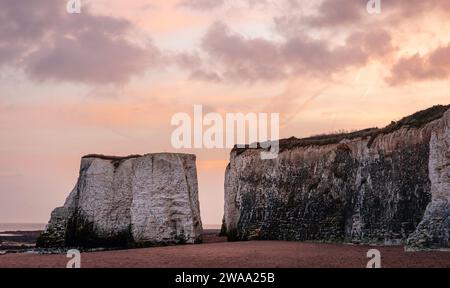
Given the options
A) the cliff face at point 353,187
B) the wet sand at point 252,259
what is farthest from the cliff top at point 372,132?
the wet sand at point 252,259

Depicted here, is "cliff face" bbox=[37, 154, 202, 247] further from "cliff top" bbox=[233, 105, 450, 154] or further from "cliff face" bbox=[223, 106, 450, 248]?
"cliff top" bbox=[233, 105, 450, 154]

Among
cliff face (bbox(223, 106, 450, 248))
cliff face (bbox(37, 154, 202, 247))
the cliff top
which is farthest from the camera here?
cliff face (bbox(37, 154, 202, 247))

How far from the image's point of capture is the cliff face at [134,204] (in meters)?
32.1

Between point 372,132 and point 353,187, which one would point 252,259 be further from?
point 372,132

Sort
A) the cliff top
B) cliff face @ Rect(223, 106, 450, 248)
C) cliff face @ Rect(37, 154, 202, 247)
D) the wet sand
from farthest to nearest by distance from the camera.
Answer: cliff face @ Rect(37, 154, 202, 247)
the cliff top
cliff face @ Rect(223, 106, 450, 248)
the wet sand

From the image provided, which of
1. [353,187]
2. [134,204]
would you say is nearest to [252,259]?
[353,187]

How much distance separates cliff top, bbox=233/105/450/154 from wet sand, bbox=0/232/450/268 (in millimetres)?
6298

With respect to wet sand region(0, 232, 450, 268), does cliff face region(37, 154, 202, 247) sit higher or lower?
higher

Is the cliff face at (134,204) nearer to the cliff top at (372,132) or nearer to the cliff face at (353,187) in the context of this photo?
the cliff face at (353,187)

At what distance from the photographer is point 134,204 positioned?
1280 inches

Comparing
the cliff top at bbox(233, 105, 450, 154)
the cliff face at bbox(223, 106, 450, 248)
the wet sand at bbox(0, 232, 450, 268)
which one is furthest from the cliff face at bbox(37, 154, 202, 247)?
the cliff top at bbox(233, 105, 450, 154)

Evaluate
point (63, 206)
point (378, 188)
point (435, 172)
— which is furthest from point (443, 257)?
point (63, 206)

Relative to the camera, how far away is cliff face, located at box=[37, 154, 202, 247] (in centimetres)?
3212
